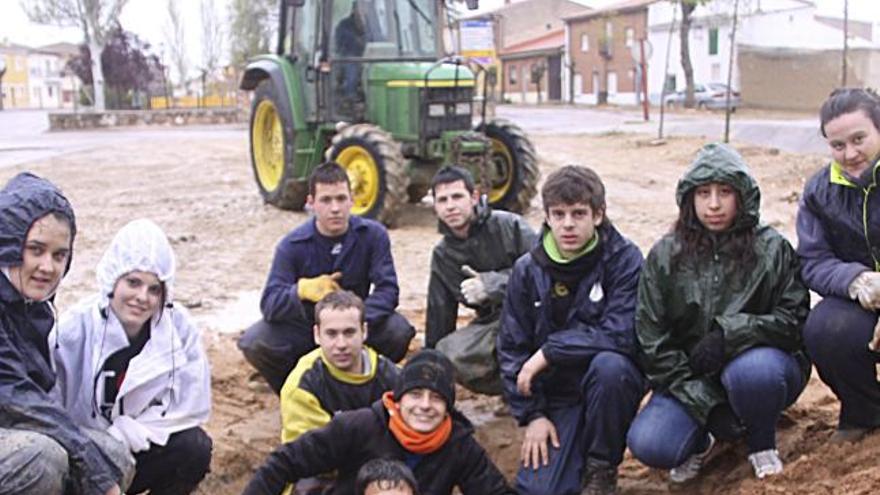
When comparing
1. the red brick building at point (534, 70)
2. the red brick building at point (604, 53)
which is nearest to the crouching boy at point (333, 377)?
the red brick building at point (604, 53)

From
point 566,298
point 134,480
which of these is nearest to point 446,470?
point 566,298

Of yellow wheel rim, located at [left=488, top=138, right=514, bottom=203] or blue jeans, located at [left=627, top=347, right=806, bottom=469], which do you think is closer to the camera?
blue jeans, located at [left=627, top=347, right=806, bottom=469]

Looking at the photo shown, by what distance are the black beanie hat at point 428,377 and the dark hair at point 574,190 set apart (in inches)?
27.8

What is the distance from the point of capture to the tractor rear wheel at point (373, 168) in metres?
9.52

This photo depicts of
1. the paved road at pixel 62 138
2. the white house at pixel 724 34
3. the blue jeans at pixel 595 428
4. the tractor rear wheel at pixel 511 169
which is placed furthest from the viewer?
the white house at pixel 724 34

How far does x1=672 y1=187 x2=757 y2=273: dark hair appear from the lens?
353 centimetres

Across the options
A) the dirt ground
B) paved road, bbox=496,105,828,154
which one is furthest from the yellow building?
the dirt ground

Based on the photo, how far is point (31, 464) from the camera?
9.32 feet

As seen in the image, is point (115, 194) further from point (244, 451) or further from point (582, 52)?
point (582, 52)

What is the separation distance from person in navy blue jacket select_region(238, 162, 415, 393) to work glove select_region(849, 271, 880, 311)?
1981 millimetres

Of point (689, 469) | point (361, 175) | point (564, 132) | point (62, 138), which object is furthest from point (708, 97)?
point (689, 469)

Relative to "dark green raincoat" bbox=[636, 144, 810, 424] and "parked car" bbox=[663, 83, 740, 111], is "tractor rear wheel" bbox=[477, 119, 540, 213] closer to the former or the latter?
"dark green raincoat" bbox=[636, 144, 810, 424]

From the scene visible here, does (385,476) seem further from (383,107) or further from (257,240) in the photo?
(383,107)

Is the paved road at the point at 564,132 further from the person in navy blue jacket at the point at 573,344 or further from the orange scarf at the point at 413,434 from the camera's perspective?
the orange scarf at the point at 413,434
